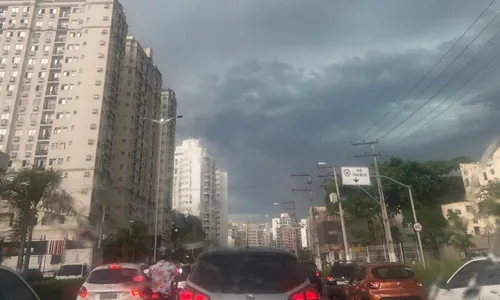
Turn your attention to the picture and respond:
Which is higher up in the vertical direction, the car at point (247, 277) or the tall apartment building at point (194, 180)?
the tall apartment building at point (194, 180)

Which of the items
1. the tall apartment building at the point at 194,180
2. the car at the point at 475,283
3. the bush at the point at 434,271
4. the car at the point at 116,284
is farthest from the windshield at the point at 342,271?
the tall apartment building at the point at 194,180

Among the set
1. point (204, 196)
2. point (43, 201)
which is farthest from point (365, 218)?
point (43, 201)

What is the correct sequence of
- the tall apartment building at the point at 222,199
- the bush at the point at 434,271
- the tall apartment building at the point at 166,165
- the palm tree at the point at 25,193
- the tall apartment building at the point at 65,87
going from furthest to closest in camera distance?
the tall apartment building at the point at 222,199, the tall apartment building at the point at 166,165, the tall apartment building at the point at 65,87, the bush at the point at 434,271, the palm tree at the point at 25,193

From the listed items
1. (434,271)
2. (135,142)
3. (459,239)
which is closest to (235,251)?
(434,271)

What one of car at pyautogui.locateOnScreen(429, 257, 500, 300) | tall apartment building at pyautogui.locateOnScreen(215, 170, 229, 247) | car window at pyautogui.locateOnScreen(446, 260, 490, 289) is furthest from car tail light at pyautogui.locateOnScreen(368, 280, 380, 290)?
tall apartment building at pyautogui.locateOnScreen(215, 170, 229, 247)

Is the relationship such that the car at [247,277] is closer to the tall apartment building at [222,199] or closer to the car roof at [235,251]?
the car roof at [235,251]

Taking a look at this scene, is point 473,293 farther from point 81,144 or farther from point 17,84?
point 17,84

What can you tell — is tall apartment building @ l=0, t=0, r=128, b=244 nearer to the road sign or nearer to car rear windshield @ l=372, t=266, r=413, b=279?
the road sign

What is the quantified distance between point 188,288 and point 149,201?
76.5 m

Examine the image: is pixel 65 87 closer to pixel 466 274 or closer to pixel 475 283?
pixel 466 274

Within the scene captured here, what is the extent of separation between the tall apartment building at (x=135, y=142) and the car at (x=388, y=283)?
174 ft

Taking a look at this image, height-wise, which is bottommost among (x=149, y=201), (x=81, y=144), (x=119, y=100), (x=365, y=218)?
(x=365, y=218)

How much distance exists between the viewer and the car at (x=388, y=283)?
967cm

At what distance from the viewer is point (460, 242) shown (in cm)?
4091
